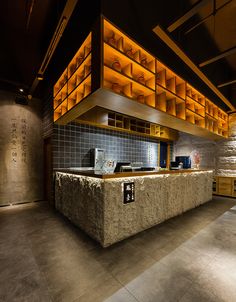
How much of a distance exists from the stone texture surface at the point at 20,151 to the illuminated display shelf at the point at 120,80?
1202 millimetres

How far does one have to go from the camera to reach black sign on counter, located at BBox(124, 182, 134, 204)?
211cm

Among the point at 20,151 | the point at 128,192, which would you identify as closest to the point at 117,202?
the point at 128,192

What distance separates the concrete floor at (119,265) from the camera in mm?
1272

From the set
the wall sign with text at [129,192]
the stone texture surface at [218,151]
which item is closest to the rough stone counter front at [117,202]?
the wall sign with text at [129,192]

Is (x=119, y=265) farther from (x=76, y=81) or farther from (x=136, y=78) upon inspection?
(x=76, y=81)

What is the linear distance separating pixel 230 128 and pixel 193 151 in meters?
1.51

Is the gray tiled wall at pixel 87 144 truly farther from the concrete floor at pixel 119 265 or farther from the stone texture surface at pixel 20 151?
the concrete floor at pixel 119 265

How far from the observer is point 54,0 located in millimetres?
2533

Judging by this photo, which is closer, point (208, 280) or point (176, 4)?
point (208, 280)

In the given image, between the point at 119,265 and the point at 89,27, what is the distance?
119 inches

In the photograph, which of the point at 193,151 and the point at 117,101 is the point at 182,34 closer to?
the point at 117,101

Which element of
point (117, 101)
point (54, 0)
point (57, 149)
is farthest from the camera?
point (57, 149)

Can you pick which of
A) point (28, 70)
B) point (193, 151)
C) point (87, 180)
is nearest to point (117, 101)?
point (87, 180)

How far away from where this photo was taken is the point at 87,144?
4.26 metres
